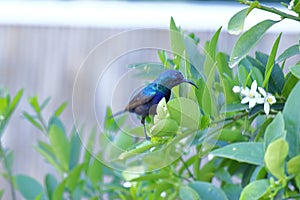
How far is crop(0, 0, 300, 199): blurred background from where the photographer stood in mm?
1758

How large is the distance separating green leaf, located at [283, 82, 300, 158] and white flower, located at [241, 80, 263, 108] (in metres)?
0.03

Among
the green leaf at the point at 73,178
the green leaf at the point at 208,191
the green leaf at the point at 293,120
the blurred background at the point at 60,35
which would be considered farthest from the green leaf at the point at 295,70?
the blurred background at the point at 60,35

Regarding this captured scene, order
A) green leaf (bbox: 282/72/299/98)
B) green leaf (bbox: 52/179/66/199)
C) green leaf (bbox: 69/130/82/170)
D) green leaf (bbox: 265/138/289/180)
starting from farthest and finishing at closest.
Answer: green leaf (bbox: 69/130/82/170)
green leaf (bbox: 52/179/66/199)
green leaf (bbox: 282/72/299/98)
green leaf (bbox: 265/138/289/180)

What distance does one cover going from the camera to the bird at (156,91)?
1.28 ft

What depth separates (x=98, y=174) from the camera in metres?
0.70

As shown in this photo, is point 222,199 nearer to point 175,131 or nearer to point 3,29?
point 175,131

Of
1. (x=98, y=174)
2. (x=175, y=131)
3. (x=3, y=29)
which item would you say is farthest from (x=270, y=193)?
(x=3, y=29)

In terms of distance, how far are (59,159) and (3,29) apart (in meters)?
1.56

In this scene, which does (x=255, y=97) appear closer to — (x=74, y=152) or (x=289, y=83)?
(x=289, y=83)

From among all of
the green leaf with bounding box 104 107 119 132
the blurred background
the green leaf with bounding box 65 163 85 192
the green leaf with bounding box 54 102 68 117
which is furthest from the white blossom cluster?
the blurred background

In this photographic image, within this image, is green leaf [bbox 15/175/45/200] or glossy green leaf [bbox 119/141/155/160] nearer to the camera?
glossy green leaf [bbox 119/141/155/160]

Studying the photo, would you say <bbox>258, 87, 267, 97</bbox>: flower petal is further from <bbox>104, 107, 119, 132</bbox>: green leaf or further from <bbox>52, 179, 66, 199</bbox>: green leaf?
<bbox>52, 179, 66, 199</bbox>: green leaf

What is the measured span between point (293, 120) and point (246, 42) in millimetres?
62

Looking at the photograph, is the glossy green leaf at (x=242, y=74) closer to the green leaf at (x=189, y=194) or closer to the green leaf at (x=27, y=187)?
the green leaf at (x=189, y=194)
